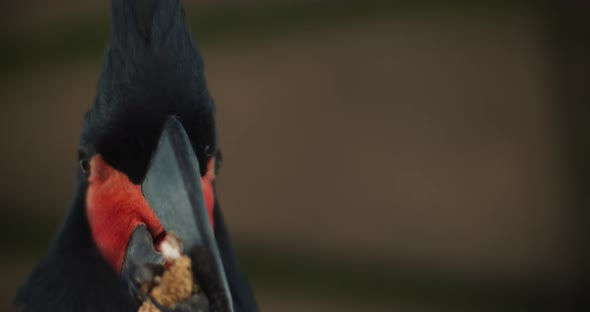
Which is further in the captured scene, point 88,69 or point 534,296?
point 534,296

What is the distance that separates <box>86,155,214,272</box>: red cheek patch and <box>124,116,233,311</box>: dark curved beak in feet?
0.11

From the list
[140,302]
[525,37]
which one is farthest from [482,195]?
[140,302]

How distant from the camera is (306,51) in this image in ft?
5.05

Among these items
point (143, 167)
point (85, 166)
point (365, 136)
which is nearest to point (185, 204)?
point (143, 167)

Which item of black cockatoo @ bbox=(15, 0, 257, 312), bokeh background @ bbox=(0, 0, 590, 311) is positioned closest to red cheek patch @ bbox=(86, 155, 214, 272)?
black cockatoo @ bbox=(15, 0, 257, 312)

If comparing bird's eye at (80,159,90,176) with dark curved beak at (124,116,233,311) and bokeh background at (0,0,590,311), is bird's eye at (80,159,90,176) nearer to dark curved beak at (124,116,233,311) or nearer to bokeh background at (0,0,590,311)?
dark curved beak at (124,116,233,311)

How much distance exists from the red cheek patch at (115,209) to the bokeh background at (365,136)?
800mm

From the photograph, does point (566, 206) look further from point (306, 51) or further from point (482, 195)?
point (306, 51)

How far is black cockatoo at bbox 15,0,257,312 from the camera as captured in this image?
0.65 m

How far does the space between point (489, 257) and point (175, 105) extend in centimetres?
111

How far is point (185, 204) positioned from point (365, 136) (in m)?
0.95

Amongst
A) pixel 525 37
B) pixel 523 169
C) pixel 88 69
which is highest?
pixel 525 37

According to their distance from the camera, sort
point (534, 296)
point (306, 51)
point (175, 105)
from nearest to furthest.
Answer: point (175, 105) → point (306, 51) → point (534, 296)

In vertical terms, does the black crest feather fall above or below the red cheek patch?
above
